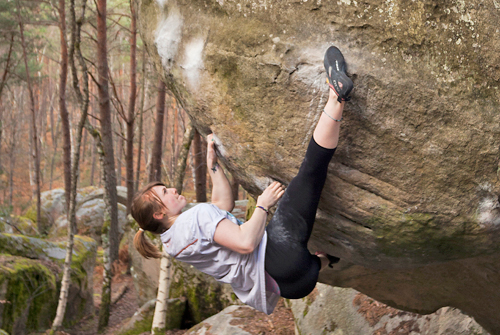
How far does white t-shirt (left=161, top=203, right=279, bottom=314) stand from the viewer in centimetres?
266

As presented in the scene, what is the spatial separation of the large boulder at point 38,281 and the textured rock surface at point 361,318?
5.14 meters

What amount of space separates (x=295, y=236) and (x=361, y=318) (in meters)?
3.24

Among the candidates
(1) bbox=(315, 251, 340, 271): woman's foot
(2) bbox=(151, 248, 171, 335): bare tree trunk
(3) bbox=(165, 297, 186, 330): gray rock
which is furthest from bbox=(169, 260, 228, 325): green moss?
(1) bbox=(315, 251, 340, 271): woman's foot

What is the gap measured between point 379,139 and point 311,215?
656 millimetres

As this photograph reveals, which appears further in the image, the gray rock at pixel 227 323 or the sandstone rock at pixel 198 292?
the sandstone rock at pixel 198 292

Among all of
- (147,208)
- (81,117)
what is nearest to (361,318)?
(147,208)

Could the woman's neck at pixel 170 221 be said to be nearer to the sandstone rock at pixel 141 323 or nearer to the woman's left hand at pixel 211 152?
the woman's left hand at pixel 211 152

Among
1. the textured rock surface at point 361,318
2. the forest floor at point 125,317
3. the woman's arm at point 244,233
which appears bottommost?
the forest floor at point 125,317

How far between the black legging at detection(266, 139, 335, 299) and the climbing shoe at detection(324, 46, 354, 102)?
498 millimetres

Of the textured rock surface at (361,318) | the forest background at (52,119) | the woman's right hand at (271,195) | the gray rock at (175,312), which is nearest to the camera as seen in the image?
the woman's right hand at (271,195)

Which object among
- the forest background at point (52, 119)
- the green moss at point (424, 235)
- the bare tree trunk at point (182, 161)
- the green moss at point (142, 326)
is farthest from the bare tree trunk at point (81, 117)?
the forest background at point (52, 119)

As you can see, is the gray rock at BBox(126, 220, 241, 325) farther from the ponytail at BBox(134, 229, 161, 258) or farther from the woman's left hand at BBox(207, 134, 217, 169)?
the woman's left hand at BBox(207, 134, 217, 169)

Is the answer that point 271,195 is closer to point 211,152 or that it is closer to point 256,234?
point 256,234

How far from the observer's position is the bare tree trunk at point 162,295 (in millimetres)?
6555
